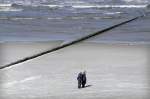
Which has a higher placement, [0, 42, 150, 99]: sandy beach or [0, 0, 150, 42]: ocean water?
[0, 0, 150, 42]: ocean water

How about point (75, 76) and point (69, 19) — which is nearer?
point (75, 76)

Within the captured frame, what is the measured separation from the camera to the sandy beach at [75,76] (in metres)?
5.59

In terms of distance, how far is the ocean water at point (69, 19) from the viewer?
12.1 meters

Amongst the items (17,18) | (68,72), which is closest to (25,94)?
(68,72)

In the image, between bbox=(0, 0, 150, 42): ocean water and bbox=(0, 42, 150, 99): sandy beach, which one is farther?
bbox=(0, 0, 150, 42): ocean water

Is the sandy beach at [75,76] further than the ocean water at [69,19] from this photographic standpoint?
No

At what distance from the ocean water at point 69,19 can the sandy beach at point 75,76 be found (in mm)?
1830

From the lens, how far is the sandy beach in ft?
18.3

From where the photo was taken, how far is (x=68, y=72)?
6.90 metres

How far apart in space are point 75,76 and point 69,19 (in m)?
10.4

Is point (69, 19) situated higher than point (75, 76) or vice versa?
point (69, 19)

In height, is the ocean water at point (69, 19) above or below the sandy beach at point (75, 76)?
above

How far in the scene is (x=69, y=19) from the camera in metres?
16.9

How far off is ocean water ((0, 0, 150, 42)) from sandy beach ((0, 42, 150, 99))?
6.00 ft
